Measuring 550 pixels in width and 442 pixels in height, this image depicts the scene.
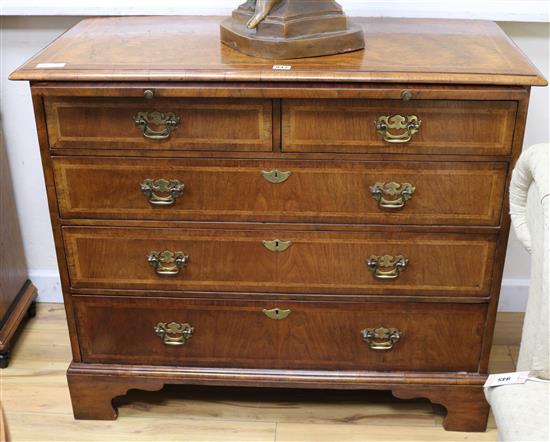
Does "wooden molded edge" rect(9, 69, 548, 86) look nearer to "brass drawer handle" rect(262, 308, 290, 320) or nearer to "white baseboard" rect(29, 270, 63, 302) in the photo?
"brass drawer handle" rect(262, 308, 290, 320)

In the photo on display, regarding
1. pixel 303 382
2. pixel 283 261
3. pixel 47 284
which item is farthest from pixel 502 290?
pixel 47 284

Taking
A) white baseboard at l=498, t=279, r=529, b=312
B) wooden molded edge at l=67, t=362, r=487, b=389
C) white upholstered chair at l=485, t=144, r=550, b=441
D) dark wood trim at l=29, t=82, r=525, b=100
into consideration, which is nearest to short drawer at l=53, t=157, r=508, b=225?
dark wood trim at l=29, t=82, r=525, b=100

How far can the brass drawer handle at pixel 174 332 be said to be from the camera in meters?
1.83

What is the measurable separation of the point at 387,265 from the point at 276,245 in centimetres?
27

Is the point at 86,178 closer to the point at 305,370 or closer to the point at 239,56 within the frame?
the point at 239,56

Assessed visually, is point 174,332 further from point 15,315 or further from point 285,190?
point 15,315

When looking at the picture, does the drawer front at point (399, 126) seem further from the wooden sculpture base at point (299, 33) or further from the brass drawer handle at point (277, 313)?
the brass drawer handle at point (277, 313)

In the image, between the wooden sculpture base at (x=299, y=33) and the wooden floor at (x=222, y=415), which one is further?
the wooden floor at (x=222, y=415)

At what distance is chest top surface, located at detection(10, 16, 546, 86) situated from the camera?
1512 mm

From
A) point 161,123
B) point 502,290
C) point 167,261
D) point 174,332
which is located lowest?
point 502,290

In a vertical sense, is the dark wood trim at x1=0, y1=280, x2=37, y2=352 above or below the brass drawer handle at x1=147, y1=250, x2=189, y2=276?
below

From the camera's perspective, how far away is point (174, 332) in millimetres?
1840

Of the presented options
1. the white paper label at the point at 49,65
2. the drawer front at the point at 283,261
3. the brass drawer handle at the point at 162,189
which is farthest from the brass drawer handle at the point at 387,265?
the white paper label at the point at 49,65

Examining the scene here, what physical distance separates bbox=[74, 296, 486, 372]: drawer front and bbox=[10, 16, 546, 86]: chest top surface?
1.86ft
